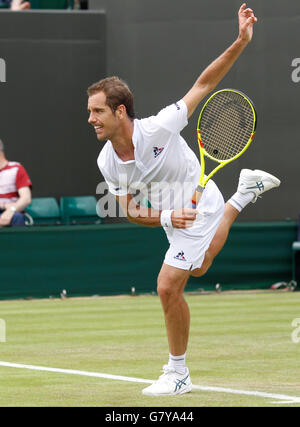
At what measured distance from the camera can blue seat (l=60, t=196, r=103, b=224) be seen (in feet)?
57.1

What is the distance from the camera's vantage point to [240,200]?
29.7 feet

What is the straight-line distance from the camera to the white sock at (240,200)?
895cm

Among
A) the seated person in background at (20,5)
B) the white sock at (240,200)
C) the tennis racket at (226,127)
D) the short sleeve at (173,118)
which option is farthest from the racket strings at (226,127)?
the seated person in background at (20,5)

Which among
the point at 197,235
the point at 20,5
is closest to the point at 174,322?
the point at 197,235

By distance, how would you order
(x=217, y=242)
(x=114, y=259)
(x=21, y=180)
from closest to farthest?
(x=217, y=242) < (x=21, y=180) < (x=114, y=259)

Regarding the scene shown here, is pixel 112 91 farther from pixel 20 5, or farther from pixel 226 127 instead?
pixel 20 5

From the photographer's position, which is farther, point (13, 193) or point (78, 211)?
point (78, 211)

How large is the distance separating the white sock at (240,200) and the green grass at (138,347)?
50.0 inches

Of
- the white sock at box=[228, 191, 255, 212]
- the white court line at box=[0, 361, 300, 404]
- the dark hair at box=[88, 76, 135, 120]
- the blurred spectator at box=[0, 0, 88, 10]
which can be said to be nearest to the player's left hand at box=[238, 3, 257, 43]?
the dark hair at box=[88, 76, 135, 120]

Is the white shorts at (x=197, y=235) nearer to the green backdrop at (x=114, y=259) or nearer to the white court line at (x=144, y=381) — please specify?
the white court line at (x=144, y=381)

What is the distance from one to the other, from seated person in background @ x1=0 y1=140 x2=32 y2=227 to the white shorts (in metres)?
6.86

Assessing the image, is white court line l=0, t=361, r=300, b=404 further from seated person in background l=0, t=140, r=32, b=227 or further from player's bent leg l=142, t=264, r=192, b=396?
seated person in background l=0, t=140, r=32, b=227

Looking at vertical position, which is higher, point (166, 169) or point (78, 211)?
point (78, 211)

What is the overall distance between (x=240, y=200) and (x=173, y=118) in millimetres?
2106
